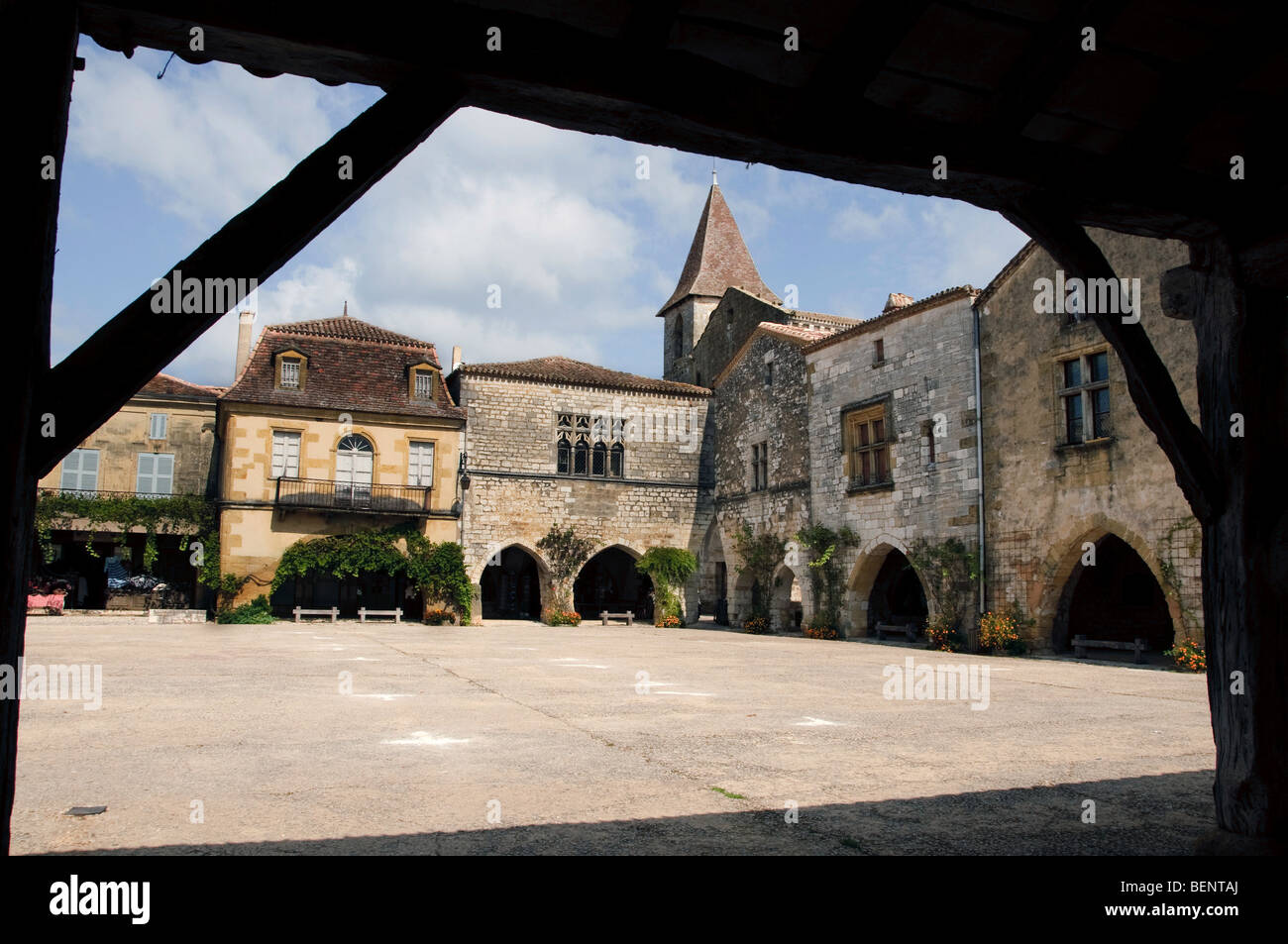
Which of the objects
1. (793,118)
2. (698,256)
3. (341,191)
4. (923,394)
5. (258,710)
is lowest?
(258,710)

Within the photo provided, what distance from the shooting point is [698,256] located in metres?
36.0

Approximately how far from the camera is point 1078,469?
51.8ft

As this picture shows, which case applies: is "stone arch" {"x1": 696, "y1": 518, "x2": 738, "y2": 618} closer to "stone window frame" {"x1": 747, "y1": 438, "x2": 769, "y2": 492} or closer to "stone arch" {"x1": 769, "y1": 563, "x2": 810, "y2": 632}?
"stone window frame" {"x1": 747, "y1": 438, "x2": 769, "y2": 492}

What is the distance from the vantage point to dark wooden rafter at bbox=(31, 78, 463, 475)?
2.29 metres

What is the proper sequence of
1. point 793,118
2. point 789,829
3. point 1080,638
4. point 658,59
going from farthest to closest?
point 1080,638
point 789,829
point 793,118
point 658,59

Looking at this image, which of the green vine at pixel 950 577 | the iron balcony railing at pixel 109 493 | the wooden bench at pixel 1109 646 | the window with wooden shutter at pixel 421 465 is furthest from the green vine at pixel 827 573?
the iron balcony railing at pixel 109 493

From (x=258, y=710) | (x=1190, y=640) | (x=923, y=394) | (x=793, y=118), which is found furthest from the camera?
(x=923, y=394)

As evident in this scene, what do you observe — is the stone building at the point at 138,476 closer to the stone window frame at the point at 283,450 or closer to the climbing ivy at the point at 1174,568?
the stone window frame at the point at 283,450

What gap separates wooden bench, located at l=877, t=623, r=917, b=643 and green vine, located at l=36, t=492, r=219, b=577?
1618 cm

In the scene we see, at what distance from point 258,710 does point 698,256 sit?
3019cm

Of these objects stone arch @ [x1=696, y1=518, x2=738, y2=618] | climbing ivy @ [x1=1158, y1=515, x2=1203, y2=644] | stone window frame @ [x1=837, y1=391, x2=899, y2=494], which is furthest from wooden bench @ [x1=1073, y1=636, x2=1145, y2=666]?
stone arch @ [x1=696, y1=518, x2=738, y2=618]

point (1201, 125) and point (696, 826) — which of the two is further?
point (696, 826)
